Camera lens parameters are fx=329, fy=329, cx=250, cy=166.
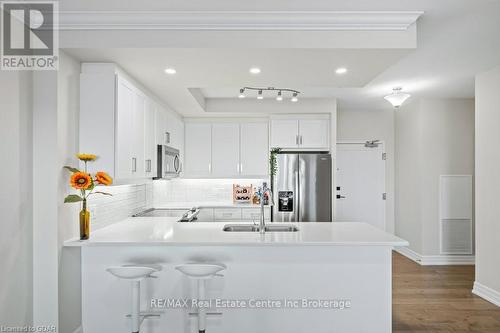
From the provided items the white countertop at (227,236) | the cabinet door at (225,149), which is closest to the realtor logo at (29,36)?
the white countertop at (227,236)

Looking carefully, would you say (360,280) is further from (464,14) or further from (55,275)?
(55,275)

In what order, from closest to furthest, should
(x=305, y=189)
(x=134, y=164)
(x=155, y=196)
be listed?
(x=134, y=164) → (x=305, y=189) → (x=155, y=196)

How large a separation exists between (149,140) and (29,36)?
1.45 m

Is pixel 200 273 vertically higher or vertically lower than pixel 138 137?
lower

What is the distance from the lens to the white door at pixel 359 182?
19.9 feet

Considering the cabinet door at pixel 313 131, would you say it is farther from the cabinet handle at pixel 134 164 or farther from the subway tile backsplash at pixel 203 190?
the cabinet handle at pixel 134 164

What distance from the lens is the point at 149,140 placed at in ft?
11.8

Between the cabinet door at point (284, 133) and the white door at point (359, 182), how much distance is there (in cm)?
130

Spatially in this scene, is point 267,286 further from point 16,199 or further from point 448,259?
point 448,259

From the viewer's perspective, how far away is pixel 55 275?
2.49 meters

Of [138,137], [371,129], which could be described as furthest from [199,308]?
[371,129]

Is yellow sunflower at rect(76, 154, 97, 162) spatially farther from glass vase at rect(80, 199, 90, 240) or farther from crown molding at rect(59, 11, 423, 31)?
crown molding at rect(59, 11, 423, 31)

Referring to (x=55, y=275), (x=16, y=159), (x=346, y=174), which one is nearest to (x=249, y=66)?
(x=16, y=159)

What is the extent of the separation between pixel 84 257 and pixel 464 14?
346 cm
